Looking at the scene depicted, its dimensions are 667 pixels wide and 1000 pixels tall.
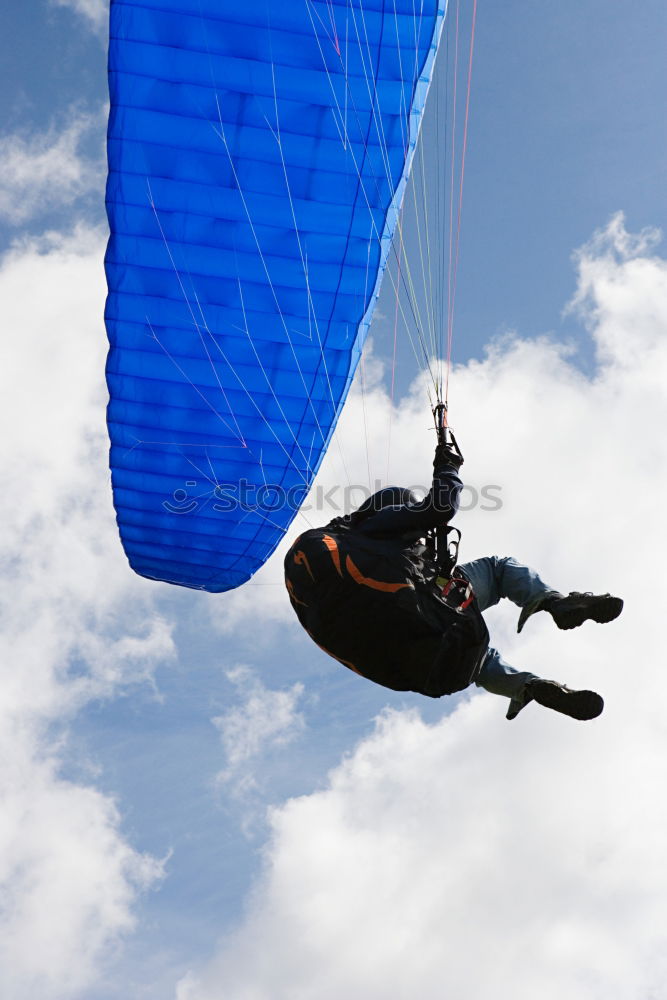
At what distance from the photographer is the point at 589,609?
4.80 metres

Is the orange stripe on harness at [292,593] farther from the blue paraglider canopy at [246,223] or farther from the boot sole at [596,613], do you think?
the blue paraglider canopy at [246,223]

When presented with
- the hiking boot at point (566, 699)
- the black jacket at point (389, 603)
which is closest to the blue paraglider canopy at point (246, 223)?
the black jacket at point (389, 603)

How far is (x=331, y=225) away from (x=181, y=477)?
108 inches

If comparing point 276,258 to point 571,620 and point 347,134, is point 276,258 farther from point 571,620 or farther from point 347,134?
point 571,620

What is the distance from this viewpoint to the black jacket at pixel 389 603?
481cm

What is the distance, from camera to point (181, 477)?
9336mm

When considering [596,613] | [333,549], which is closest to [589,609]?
[596,613]

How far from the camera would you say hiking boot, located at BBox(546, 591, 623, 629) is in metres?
4.80

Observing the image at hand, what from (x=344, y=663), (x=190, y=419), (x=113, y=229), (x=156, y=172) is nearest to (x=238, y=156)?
(x=156, y=172)

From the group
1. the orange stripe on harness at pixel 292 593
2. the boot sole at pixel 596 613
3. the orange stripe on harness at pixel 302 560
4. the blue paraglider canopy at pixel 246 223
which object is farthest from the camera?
the blue paraglider canopy at pixel 246 223

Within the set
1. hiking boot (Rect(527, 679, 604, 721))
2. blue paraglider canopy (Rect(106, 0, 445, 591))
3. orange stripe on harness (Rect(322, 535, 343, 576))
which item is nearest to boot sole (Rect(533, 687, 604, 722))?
hiking boot (Rect(527, 679, 604, 721))

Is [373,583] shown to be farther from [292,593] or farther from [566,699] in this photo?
[566,699]

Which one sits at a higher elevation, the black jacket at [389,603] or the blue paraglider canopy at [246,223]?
the blue paraglider canopy at [246,223]

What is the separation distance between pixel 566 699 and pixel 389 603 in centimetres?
100
